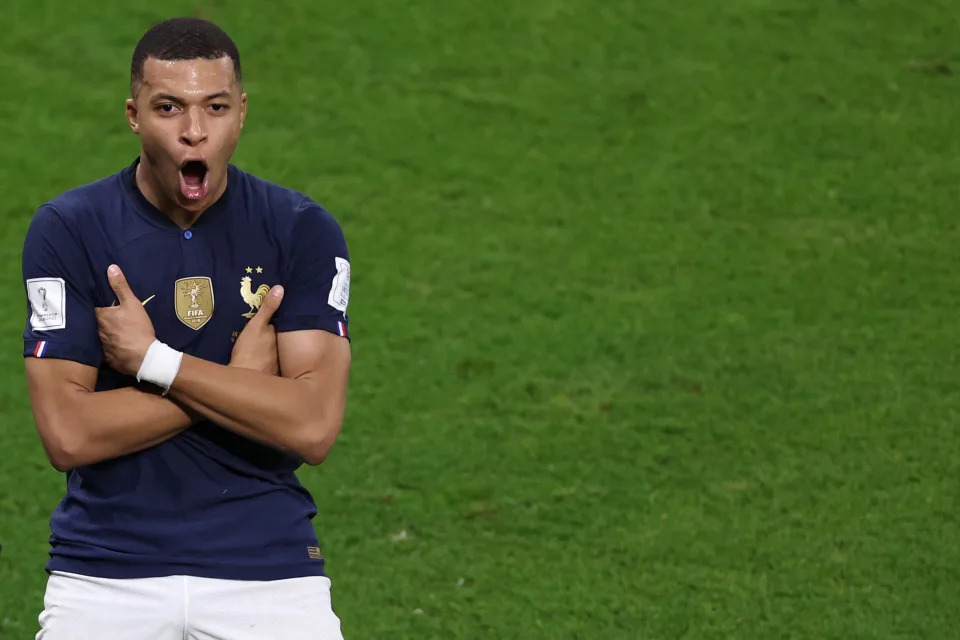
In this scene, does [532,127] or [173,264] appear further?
[532,127]

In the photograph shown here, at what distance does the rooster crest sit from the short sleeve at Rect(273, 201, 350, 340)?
0.06 m

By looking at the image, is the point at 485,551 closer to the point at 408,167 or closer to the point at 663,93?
the point at 408,167

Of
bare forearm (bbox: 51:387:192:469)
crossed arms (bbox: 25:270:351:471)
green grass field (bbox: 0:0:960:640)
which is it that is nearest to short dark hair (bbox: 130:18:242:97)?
crossed arms (bbox: 25:270:351:471)

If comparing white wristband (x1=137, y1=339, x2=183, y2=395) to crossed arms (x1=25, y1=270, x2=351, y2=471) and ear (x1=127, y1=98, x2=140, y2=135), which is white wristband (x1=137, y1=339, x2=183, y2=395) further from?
ear (x1=127, y1=98, x2=140, y2=135)

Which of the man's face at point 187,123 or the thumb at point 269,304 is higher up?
the man's face at point 187,123

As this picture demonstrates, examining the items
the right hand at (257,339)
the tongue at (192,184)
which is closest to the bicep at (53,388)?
the right hand at (257,339)

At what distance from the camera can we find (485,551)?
657cm

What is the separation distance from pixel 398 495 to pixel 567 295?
1973 mm

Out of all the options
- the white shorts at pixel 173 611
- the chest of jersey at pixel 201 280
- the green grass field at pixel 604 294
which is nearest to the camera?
the white shorts at pixel 173 611

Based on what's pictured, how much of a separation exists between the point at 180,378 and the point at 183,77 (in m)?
0.69

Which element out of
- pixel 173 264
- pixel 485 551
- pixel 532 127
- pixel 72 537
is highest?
Result: pixel 173 264

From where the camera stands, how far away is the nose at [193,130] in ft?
11.6

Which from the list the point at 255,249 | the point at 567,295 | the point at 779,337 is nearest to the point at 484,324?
the point at 567,295

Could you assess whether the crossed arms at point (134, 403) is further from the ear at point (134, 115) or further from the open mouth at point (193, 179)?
the ear at point (134, 115)
